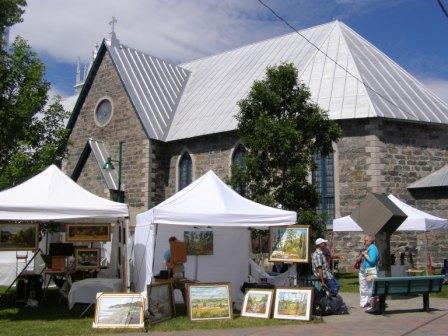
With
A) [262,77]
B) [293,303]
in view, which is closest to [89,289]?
[293,303]

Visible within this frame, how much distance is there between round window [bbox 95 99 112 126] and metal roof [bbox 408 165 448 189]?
16787 millimetres

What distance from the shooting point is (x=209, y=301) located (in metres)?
10.3

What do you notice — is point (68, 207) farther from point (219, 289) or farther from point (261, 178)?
point (261, 178)

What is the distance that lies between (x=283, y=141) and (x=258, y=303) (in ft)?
26.2

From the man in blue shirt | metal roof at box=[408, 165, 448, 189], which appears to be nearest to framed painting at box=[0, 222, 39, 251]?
the man in blue shirt

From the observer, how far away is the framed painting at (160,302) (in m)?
10.1

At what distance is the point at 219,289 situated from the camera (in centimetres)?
1047

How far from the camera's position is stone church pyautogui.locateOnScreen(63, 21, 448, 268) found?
874 inches

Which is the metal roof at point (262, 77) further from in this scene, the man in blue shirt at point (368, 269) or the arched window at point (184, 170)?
the man in blue shirt at point (368, 269)

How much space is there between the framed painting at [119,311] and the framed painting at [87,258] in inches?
131

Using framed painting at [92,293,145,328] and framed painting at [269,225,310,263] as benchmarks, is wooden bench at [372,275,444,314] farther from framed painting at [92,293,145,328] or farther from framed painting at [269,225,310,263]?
framed painting at [92,293,145,328]

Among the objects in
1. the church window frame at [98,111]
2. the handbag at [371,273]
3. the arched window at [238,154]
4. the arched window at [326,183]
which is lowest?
the handbag at [371,273]

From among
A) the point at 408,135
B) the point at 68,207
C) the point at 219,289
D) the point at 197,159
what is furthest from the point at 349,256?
the point at 68,207

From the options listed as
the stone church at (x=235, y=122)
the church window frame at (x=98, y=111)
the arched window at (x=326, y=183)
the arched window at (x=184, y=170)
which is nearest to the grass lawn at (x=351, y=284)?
the stone church at (x=235, y=122)
